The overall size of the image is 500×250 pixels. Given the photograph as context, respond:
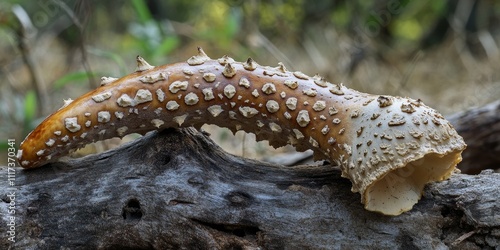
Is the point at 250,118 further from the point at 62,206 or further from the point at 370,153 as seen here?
the point at 62,206

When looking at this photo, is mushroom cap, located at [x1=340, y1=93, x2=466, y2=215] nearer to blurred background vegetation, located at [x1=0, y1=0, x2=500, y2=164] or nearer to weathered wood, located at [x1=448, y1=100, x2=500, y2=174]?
weathered wood, located at [x1=448, y1=100, x2=500, y2=174]

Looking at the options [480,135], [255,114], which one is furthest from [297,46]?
[255,114]

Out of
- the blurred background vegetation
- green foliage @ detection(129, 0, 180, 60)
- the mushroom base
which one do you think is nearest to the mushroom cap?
the mushroom base

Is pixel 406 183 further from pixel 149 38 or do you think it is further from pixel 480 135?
pixel 149 38

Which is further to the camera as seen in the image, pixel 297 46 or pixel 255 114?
pixel 297 46

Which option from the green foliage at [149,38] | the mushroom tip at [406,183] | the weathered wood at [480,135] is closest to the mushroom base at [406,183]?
the mushroom tip at [406,183]
